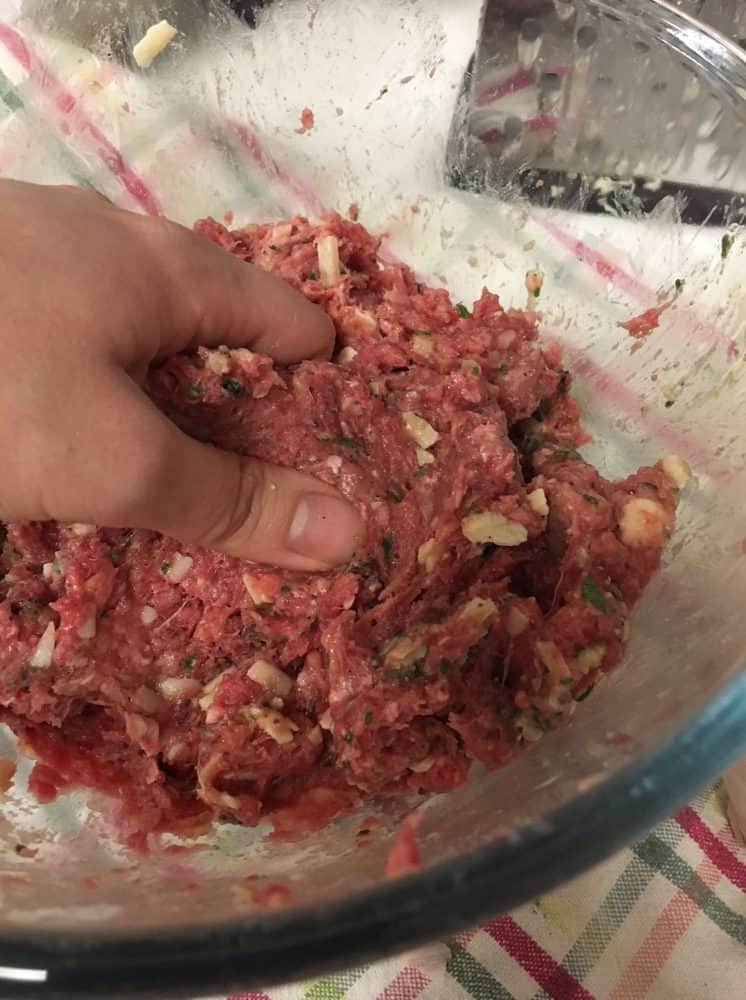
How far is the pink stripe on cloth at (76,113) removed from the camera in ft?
6.11

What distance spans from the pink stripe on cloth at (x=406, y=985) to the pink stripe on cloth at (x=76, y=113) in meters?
1.79

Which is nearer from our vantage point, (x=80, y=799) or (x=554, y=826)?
(x=554, y=826)

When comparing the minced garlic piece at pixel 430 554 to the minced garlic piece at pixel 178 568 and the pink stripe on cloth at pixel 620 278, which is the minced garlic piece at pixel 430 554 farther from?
the pink stripe on cloth at pixel 620 278

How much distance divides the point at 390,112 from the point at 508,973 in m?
1.83

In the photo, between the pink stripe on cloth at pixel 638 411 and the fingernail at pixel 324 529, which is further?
the pink stripe on cloth at pixel 638 411

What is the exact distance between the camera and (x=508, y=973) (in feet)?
5.00

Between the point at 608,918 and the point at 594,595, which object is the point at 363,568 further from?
the point at 608,918

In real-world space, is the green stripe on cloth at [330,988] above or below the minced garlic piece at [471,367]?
below

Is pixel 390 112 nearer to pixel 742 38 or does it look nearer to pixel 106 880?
pixel 742 38

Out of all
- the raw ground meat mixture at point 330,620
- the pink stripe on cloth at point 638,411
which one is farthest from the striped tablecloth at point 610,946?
the pink stripe on cloth at point 638,411

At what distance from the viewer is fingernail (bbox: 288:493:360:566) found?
131 cm

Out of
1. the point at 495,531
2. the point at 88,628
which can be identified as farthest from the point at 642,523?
the point at 88,628

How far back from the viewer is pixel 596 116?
67.1 inches

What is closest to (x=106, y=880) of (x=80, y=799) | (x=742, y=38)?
(x=80, y=799)
